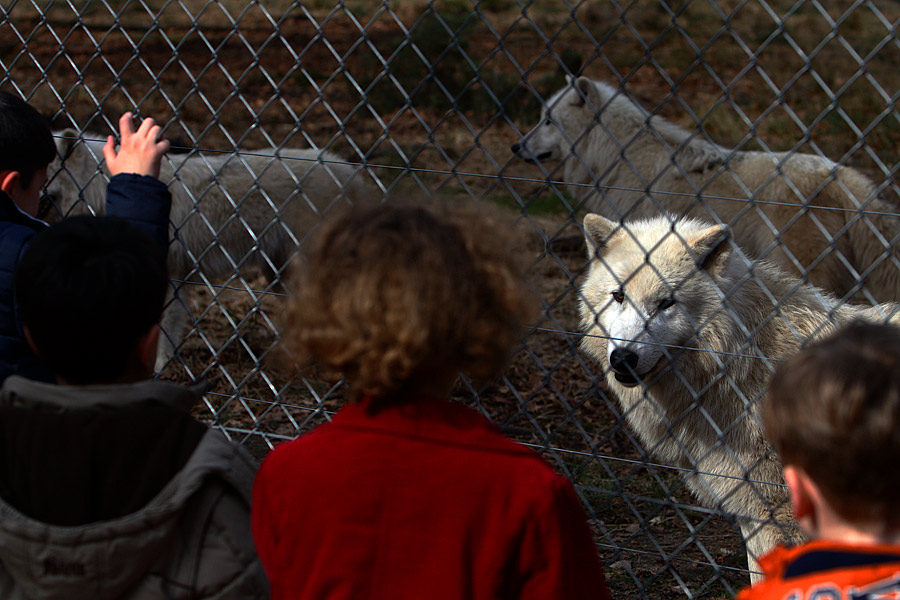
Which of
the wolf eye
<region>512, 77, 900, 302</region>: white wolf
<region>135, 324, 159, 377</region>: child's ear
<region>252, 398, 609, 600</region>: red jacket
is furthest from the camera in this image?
<region>512, 77, 900, 302</region>: white wolf

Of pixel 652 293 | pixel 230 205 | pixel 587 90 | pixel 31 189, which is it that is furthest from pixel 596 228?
pixel 230 205

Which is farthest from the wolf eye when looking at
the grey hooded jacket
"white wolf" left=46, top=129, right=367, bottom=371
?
"white wolf" left=46, top=129, right=367, bottom=371

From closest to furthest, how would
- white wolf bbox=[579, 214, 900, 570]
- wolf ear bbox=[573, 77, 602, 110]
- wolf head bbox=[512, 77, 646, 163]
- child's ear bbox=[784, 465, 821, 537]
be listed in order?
child's ear bbox=[784, 465, 821, 537], white wolf bbox=[579, 214, 900, 570], wolf ear bbox=[573, 77, 602, 110], wolf head bbox=[512, 77, 646, 163]

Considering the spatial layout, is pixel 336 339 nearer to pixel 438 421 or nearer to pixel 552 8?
pixel 438 421

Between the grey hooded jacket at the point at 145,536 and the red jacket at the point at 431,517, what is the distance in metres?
0.15

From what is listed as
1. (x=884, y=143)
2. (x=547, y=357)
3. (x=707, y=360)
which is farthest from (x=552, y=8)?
(x=707, y=360)

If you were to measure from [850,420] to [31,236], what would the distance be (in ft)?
6.49

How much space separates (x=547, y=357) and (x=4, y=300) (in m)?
4.46

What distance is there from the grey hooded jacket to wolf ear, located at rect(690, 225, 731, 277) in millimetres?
2199

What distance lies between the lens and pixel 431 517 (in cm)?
127

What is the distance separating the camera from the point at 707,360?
10.4 feet

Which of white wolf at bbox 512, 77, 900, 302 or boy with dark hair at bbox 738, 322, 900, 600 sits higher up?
boy with dark hair at bbox 738, 322, 900, 600

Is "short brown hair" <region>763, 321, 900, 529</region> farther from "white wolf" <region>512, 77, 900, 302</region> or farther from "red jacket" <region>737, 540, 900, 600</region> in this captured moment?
"white wolf" <region>512, 77, 900, 302</region>

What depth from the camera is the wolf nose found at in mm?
3002
